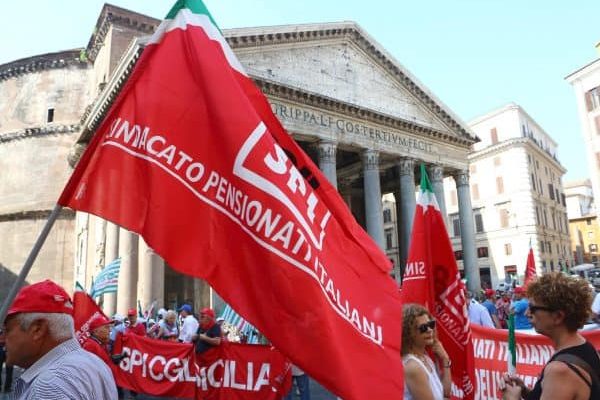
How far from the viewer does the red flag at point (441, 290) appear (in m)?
4.20

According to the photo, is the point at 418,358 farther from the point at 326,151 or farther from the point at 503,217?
the point at 503,217

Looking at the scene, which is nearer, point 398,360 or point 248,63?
point 398,360

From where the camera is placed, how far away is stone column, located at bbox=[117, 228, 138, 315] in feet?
52.9

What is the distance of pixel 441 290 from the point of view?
439 centimetres

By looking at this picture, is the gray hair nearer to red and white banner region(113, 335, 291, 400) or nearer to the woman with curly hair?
the woman with curly hair

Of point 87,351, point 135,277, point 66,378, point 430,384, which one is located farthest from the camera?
point 135,277

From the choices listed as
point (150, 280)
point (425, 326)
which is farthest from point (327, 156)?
point (425, 326)

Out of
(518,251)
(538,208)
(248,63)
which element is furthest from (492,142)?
(248,63)

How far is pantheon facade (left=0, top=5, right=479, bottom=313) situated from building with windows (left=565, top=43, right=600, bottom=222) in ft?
21.7

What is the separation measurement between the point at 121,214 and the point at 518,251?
3572 centimetres

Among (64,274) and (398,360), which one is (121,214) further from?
(64,274)

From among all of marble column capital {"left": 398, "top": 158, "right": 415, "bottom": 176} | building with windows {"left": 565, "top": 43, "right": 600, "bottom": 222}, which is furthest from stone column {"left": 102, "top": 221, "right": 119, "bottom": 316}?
building with windows {"left": 565, "top": 43, "right": 600, "bottom": 222}

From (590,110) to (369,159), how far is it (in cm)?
1436

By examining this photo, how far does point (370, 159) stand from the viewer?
21.3 metres
